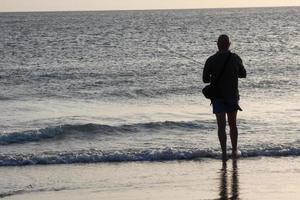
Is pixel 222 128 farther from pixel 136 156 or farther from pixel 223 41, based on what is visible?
pixel 136 156

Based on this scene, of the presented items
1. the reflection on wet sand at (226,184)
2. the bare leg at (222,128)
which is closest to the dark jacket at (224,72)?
the bare leg at (222,128)

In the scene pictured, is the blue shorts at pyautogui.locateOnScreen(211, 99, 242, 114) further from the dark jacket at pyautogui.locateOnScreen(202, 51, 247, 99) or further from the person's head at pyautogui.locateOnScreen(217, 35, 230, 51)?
the person's head at pyautogui.locateOnScreen(217, 35, 230, 51)

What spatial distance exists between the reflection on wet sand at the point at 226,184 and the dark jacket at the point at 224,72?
92 cm

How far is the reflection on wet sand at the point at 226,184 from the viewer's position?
7.98 metres

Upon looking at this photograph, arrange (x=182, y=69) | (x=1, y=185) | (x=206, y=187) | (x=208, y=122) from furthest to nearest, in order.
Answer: (x=182, y=69), (x=208, y=122), (x=1, y=185), (x=206, y=187)

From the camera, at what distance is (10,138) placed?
1293 centimetres

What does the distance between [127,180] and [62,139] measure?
4149 millimetres

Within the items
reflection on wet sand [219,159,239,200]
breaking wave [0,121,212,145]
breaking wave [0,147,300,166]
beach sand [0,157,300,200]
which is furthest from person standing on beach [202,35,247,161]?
breaking wave [0,121,212,145]

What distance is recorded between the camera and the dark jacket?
965 cm

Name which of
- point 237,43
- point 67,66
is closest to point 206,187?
point 67,66

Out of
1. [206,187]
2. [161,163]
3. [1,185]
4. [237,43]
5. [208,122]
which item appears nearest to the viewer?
[206,187]

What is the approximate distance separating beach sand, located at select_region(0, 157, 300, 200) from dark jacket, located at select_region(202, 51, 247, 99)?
3.18ft

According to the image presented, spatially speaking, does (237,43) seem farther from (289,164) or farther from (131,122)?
(289,164)

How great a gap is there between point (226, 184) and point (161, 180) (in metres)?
0.84
